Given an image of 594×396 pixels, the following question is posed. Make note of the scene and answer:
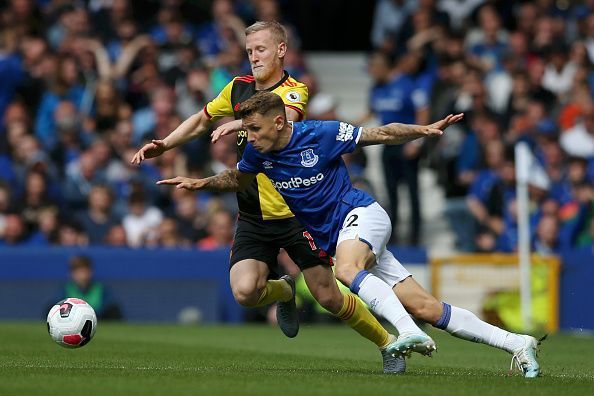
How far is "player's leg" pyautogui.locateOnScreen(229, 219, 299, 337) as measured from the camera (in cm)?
1011

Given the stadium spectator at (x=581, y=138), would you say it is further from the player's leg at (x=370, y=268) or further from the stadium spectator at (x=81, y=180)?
the player's leg at (x=370, y=268)

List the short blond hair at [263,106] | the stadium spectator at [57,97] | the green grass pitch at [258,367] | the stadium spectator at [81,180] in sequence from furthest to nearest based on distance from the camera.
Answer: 1. the stadium spectator at [57,97]
2. the stadium spectator at [81,180]
3. the short blond hair at [263,106]
4. the green grass pitch at [258,367]

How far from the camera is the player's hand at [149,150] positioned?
9.51 meters

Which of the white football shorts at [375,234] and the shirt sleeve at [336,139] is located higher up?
the shirt sleeve at [336,139]

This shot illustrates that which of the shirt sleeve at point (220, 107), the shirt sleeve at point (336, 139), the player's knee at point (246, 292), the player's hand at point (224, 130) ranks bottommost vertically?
the player's knee at point (246, 292)

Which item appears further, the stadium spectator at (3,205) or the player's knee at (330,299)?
the stadium spectator at (3,205)

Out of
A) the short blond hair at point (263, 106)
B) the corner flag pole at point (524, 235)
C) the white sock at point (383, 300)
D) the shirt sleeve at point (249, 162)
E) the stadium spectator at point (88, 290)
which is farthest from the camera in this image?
the stadium spectator at point (88, 290)

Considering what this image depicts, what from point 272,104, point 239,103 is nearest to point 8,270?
point 239,103

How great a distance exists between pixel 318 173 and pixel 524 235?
26.0ft

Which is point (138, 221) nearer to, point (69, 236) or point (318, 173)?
point (69, 236)

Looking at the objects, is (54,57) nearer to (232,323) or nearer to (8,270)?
(8,270)

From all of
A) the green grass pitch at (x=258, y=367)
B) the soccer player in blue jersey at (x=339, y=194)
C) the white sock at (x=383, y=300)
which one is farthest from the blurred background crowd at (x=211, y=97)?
the white sock at (x=383, y=300)

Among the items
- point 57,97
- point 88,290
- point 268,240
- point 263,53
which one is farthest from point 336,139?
point 57,97

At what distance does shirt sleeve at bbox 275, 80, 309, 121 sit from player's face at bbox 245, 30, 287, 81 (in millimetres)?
168
